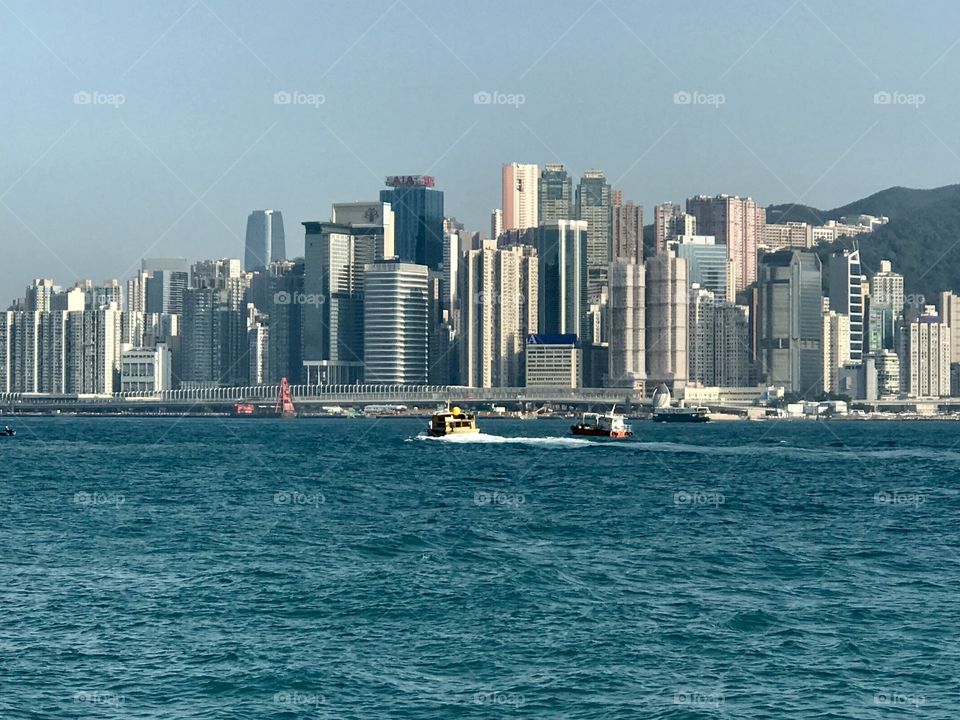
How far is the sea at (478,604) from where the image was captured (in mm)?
27312

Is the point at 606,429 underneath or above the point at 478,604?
above

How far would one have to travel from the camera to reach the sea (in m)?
27.3

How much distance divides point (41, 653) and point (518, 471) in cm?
5669

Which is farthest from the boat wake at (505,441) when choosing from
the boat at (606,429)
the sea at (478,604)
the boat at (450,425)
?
the sea at (478,604)

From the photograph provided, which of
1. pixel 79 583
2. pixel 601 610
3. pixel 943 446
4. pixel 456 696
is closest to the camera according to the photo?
Result: pixel 456 696

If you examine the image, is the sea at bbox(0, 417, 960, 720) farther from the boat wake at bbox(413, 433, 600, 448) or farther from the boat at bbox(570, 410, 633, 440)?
the boat at bbox(570, 410, 633, 440)

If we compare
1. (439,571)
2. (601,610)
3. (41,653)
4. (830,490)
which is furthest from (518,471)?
(41,653)

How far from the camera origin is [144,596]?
36344mm

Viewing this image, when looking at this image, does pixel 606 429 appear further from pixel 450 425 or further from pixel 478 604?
pixel 478 604

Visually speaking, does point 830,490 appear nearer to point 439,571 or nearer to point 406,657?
point 439,571

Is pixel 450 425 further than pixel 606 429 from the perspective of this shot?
No

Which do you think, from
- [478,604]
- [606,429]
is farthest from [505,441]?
[478,604]

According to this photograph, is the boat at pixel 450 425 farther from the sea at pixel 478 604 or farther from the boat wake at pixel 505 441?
the sea at pixel 478 604

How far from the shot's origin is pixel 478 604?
35.4 m
